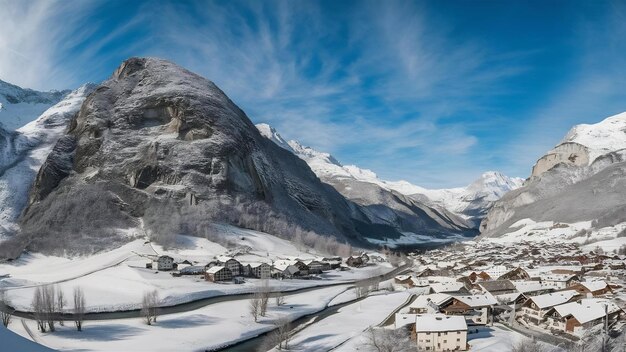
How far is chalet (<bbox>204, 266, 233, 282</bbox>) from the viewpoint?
228ft

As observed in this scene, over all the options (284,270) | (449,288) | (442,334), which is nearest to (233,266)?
(284,270)

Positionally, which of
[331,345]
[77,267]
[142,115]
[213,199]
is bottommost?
[331,345]

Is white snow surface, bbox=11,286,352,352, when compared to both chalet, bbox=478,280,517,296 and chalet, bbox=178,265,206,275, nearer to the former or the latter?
chalet, bbox=478,280,517,296

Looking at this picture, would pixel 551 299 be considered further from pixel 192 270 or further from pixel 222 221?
pixel 222 221

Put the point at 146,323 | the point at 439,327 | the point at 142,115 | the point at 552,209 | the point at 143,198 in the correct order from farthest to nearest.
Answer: the point at 552,209, the point at 142,115, the point at 143,198, the point at 146,323, the point at 439,327

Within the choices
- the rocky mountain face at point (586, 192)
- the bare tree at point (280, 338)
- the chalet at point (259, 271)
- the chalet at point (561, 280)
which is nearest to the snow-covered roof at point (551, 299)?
the chalet at point (561, 280)

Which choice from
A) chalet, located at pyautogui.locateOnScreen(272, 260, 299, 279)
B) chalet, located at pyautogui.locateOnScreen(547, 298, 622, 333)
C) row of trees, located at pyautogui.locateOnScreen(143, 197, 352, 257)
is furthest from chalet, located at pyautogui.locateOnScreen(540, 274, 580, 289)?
row of trees, located at pyautogui.locateOnScreen(143, 197, 352, 257)

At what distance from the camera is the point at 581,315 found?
36.5 metres

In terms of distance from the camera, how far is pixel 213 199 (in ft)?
437

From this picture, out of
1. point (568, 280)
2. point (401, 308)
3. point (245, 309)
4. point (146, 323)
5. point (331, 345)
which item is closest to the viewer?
point (331, 345)

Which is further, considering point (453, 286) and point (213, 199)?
point (213, 199)

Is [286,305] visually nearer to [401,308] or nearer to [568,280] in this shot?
[401,308]

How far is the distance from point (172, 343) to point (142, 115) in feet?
428

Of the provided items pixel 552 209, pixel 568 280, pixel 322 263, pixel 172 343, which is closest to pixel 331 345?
pixel 172 343
